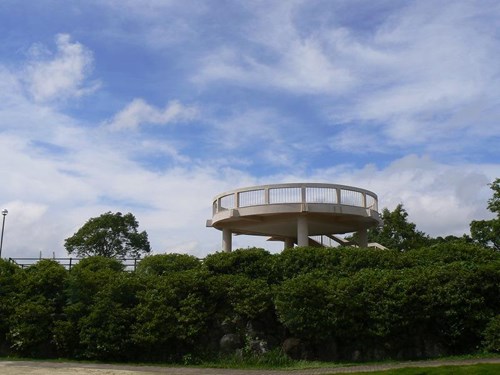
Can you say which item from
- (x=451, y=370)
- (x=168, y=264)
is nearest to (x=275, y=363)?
(x=451, y=370)

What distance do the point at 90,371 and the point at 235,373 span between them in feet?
12.6

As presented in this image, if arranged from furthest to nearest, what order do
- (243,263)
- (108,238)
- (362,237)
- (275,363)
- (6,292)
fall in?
(108,238), (362,237), (6,292), (243,263), (275,363)

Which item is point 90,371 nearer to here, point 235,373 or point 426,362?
point 235,373

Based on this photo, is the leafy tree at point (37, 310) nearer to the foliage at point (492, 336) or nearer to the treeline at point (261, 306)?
the treeline at point (261, 306)

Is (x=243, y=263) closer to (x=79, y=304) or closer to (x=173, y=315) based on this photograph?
(x=173, y=315)

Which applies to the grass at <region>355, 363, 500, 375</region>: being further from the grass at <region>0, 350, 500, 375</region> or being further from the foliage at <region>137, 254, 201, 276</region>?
the foliage at <region>137, 254, 201, 276</region>

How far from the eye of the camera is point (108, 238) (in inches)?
2168

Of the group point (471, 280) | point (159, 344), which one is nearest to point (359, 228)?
point (471, 280)

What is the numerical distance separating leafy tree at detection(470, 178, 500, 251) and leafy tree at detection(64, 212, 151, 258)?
97.1ft

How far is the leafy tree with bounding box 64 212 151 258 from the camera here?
54125 millimetres

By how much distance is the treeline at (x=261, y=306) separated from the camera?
15781mm

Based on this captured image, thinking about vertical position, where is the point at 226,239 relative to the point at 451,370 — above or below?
above

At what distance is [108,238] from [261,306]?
40.6m

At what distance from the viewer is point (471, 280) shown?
16.0m
